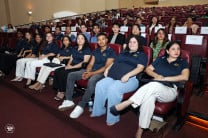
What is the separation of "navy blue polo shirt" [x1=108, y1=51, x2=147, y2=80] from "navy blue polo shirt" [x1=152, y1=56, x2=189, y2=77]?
0.16 metres

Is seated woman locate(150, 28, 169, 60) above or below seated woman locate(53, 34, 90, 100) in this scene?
above

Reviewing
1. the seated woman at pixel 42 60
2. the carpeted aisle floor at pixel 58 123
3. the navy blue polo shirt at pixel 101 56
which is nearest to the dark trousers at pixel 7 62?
the seated woman at pixel 42 60

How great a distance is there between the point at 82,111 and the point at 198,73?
4.61 ft

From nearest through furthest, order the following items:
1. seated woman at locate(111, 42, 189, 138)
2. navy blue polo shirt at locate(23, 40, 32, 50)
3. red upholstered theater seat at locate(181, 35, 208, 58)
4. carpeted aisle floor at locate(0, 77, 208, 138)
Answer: seated woman at locate(111, 42, 189, 138) → carpeted aisle floor at locate(0, 77, 208, 138) → red upholstered theater seat at locate(181, 35, 208, 58) → navy blue polo shirt at locate(23, 40, 32, 50)

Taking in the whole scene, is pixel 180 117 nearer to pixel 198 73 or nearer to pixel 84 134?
pixel 198 73

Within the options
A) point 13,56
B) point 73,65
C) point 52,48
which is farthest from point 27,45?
point 73,65

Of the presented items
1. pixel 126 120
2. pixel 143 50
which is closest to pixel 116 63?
pixel 143 50

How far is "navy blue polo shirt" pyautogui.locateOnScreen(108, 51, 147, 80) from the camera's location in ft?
7.53

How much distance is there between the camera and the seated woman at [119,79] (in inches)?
84.5

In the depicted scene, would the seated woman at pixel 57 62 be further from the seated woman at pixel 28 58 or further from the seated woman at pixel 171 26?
the seated woman at pixel 171 26

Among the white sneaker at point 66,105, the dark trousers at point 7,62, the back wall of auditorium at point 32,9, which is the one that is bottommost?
the white sneaker at point 66,105

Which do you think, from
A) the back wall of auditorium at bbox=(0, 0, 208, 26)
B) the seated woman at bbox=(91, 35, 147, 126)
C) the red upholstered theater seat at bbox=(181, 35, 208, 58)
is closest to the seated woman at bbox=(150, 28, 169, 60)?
the red upholstered theater seat at bbox=(181, 35, 208, 58)

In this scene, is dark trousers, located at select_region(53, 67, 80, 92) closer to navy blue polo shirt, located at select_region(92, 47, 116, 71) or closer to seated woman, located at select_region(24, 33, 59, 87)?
navy blue polo shirt, located at select_region(92, 47, 116, 71)

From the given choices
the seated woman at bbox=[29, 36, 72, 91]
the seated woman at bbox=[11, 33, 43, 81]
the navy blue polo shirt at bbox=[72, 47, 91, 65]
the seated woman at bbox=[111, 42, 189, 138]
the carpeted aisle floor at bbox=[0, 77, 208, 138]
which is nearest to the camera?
the seated woman at bbox=[111, 42, 189, 138]
